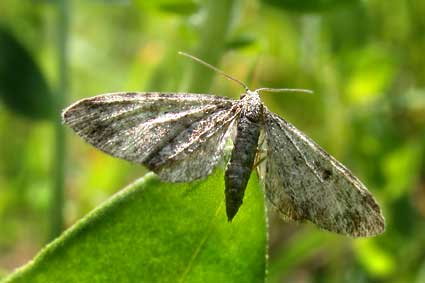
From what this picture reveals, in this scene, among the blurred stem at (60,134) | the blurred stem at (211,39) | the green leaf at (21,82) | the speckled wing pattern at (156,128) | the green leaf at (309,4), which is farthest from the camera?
the green leaf at (21,82)

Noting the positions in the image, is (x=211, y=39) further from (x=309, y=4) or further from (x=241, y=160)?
(x=241, y=160)

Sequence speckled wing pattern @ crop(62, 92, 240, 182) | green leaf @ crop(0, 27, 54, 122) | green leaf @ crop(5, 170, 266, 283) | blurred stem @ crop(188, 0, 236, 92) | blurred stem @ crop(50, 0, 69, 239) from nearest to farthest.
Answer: green leaf @ crop(5, 170, 266, 283) < speckled wing pattern @ crop(62, 92, 240, 182) < blurred stem @ crop(188, 0, 236, 92) < blurred stem @ crop(50, 0, 69, 239) < green leaf @ crop(0, 27, 54, 122)

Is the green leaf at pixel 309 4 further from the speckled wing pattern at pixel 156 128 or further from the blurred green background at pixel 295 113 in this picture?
the blurred green background at pixel 295 113

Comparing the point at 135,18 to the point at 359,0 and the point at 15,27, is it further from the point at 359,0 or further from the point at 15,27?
the point at 359,0

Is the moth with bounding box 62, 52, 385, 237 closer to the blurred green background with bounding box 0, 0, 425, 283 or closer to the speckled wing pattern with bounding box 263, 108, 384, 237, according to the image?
the speckled wing pattern with bounding box 263, 108, 384, 237

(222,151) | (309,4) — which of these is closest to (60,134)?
(309,4)

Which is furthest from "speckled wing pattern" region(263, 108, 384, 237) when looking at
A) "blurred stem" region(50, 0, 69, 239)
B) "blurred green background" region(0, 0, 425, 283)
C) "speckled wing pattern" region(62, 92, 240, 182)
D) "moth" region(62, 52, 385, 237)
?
"blurred stem" region(50, 0, 69, 239)

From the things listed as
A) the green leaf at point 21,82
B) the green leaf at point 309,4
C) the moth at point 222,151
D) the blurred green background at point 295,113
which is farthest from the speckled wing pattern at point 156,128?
the green leaf at point 21,82
